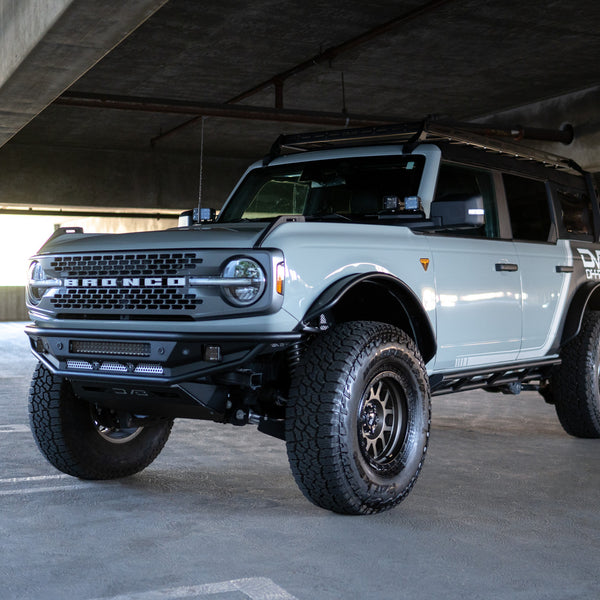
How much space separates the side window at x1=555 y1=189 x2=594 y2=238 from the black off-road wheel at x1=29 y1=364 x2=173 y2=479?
3.30 metres

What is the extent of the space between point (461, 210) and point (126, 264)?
5.67 feet

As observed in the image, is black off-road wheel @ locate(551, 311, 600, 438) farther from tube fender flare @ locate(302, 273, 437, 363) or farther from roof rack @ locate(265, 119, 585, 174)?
tube fender flare @ locate(302, 273, 437, 363)

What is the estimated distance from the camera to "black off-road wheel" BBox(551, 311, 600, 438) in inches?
253

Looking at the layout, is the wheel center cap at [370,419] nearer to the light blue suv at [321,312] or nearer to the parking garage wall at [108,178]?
the light blue suv at [321,312]

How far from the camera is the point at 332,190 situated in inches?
223

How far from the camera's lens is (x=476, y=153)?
228 inches

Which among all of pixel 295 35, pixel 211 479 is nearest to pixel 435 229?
pixel 211 479

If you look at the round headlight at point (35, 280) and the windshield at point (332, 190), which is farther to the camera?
the windshield at point (332, 190)

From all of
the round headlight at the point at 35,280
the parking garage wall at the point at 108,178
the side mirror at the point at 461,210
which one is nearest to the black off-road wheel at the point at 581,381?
the side mirror at the point at 461,210

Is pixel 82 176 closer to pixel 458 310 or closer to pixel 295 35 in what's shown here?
pixel 295 35

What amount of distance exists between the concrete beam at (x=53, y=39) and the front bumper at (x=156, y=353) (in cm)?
371

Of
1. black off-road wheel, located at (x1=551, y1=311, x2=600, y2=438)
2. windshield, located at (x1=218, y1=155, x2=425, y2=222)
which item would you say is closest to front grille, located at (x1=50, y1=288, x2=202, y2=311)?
windshield, located at (x1=218, y1=155, x2=425, y2=222)

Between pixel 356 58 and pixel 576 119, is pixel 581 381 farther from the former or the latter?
pixel 576 119

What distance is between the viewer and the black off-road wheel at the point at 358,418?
4.15 metres
